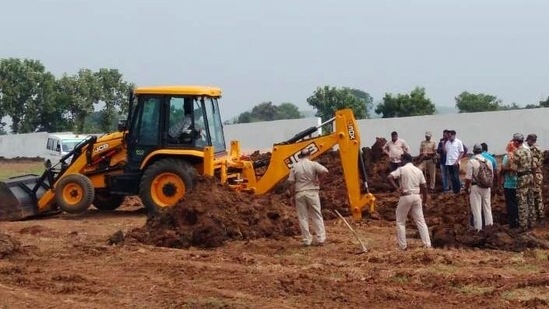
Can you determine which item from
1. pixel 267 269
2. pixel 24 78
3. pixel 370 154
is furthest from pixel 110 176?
pixel 24 78

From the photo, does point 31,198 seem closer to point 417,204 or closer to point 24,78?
point 417,204

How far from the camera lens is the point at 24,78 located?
60125 millimetres

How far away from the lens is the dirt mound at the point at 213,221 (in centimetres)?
1411

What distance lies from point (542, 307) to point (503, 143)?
28.8 metres

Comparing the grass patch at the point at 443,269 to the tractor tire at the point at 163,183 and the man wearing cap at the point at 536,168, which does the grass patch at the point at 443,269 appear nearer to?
the man wearing cap at the point at 536,168

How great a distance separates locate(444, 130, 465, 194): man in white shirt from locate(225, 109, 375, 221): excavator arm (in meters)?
4.00

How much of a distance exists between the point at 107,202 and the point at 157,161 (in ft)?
9.44

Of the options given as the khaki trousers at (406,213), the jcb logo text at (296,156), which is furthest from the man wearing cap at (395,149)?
the khaki trousers at (406,213)

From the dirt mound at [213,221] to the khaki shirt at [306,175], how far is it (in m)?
1.19

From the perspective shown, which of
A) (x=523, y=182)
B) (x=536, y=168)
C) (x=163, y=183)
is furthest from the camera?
(x=163, y=183)

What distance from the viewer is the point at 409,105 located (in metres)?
52.2

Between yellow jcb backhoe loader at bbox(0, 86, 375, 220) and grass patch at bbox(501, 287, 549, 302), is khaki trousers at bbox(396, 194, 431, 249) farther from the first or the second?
grass patch at bbox(501, 287, 549, 302)

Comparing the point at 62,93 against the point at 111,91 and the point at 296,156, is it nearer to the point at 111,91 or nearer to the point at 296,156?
the point at 111,91

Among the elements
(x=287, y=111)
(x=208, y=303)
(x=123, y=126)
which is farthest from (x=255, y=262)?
(x=287, y=111)
